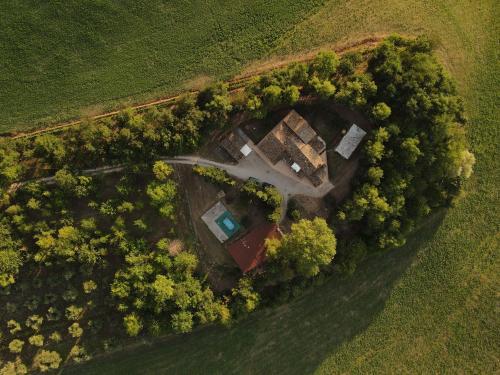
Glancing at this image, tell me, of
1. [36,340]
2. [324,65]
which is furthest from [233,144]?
[36,340]

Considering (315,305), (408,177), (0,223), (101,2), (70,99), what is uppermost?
(101,2)

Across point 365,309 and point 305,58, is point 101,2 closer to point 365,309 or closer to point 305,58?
point 305,58

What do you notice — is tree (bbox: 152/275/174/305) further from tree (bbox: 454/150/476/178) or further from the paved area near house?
tree (bbox: 454/150/476/178)

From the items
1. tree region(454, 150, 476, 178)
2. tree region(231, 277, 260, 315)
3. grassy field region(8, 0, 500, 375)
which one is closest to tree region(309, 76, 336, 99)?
grassy field region(8, 0, 500, 375)

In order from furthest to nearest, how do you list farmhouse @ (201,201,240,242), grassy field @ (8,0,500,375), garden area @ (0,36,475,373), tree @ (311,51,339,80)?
grassy field @ (8,0,500,375)
farmhouse @ (201,201,240,242)
tree @ (311,51,339,80)
garden area @ (0,36,475,373)

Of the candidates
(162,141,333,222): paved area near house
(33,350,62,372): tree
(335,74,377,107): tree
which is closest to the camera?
(335,74,377,107): tree

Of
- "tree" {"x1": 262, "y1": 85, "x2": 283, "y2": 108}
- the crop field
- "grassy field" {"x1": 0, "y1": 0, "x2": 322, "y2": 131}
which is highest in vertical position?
"grassy field" {"x1": 0, "y1": 0, "x2": 322, "y2": 131}

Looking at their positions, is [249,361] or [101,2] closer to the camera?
[101,2]

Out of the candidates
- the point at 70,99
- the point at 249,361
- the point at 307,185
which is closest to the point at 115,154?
the point at 70,99
